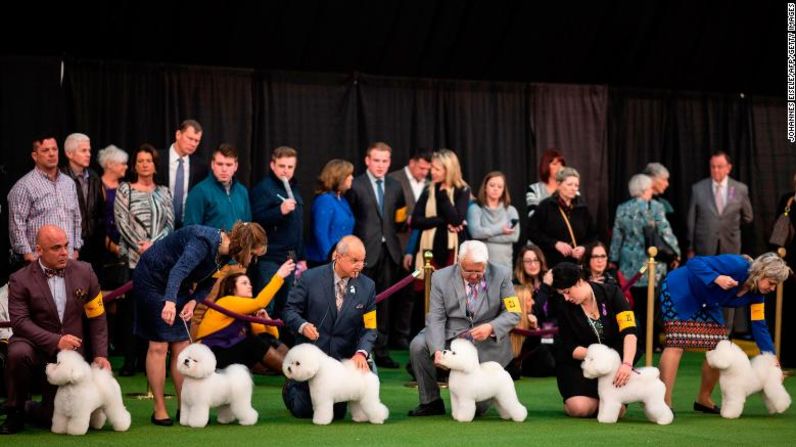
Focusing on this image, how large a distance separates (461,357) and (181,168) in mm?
3273

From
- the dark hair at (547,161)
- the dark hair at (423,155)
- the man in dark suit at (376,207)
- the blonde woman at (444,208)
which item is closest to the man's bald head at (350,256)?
the blonde woman at (444,208)

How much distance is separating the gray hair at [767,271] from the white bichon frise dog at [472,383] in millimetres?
1473

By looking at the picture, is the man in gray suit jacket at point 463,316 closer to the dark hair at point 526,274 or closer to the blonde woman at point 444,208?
the dark hair at point 526,274

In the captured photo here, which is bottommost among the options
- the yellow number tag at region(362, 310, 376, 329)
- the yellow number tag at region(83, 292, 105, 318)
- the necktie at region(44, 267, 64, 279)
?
the yellow number tag at region(362, 310, 376, 329)

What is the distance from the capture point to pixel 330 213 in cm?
914

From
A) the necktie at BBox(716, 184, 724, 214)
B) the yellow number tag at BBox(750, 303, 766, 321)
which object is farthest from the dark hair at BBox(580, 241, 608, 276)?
the necktie at BBox(716, 184, 724, 214)

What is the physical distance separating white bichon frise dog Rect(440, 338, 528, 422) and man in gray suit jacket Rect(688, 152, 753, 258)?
16.5ft

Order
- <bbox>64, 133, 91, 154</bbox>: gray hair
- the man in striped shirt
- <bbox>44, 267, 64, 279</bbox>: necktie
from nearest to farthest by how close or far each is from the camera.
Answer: <bbox>44, 267, 64, 279</bbox>: necktie → the man in striped shirt → <bbox>64, 133, 91, 154</bbox>: gray hair

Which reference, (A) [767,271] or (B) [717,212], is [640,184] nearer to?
(B) [717,212]

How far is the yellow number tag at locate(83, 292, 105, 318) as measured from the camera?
621 centimetres

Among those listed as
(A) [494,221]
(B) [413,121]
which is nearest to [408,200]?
(A) [494,221]

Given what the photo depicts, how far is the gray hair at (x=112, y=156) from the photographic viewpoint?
28.9 ft

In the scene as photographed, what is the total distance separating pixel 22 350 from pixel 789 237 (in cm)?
653

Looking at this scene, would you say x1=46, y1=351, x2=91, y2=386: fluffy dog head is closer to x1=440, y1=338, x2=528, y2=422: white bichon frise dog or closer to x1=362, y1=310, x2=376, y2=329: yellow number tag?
x1=362, y1=310, x2=376, y2=329: yellow number tag
